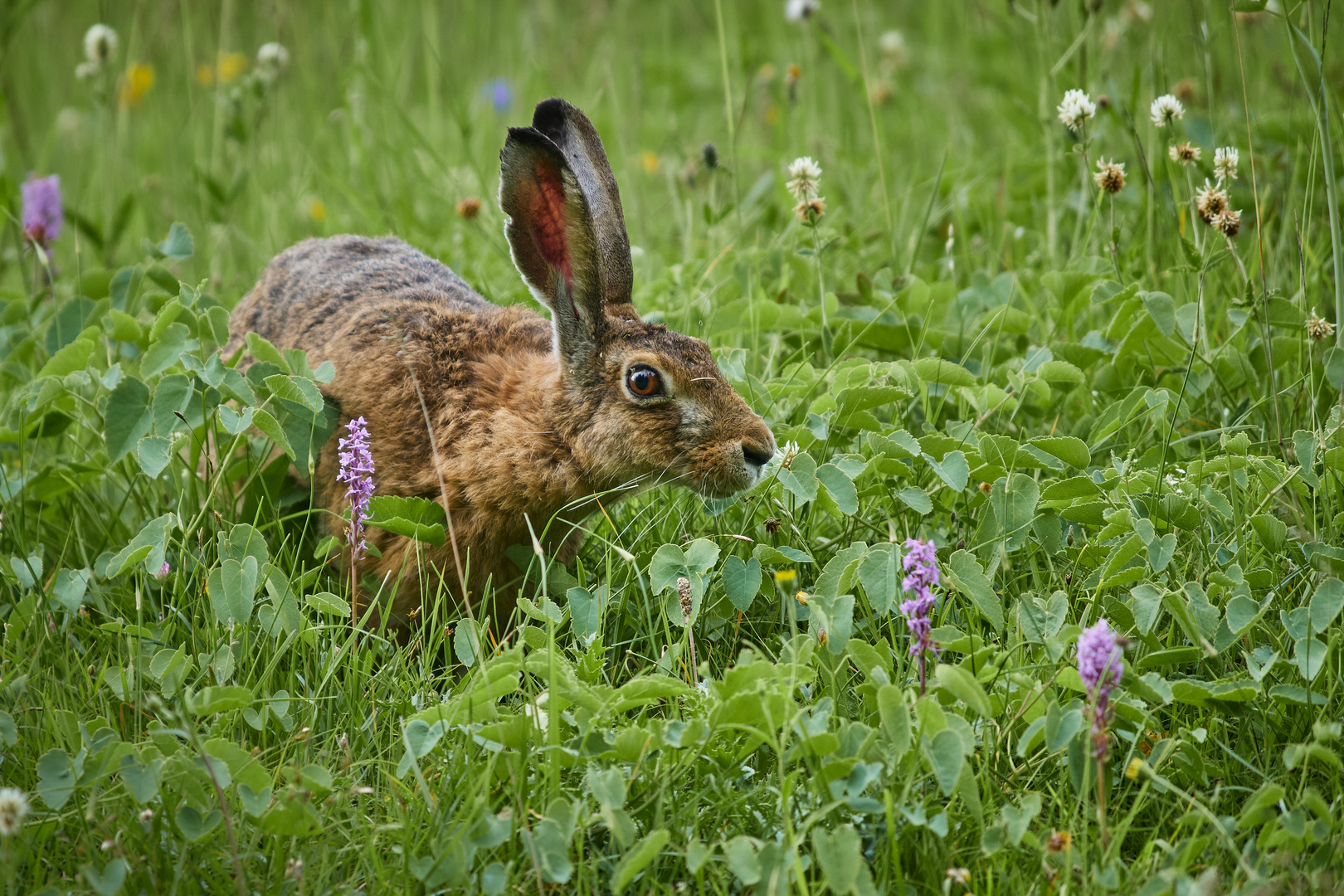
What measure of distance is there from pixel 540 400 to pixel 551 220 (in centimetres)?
52

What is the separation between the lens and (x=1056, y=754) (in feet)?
7.86

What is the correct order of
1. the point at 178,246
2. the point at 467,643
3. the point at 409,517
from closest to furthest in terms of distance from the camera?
1. the point at 467,643
2. the point at 409,517
3. the point at 178,246

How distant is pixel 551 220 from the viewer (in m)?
3.33

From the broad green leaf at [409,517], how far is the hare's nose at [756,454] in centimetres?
84

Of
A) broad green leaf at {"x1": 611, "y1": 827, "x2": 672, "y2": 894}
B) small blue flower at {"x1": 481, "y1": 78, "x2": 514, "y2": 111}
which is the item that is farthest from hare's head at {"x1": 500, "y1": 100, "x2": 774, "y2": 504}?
small blue flower at {"x1": 481, "y1": 78, "x2": 514, "y2": 111}

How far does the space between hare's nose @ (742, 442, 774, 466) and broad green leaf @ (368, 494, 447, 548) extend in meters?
0.84

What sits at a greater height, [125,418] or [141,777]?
[125,418]

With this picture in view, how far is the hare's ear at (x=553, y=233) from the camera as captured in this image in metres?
3.20

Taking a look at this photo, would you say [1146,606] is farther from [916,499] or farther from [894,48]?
[894,48]

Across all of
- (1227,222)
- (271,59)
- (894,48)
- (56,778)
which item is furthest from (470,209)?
(894,48)

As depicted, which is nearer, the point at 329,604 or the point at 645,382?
the point at 329,604

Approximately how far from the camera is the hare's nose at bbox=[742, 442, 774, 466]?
10.2ft

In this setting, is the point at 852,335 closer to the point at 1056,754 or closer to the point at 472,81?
the point at 1056,754

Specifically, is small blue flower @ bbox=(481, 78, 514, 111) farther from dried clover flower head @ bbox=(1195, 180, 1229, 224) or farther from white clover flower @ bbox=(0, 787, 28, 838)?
white clover flower @ bbox=(0, 787, 28, 838)
